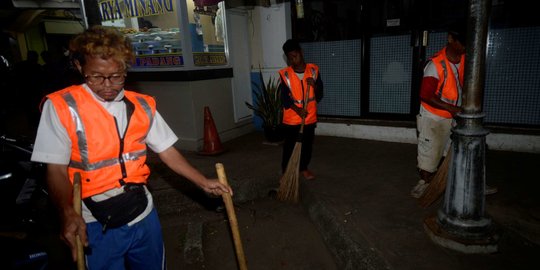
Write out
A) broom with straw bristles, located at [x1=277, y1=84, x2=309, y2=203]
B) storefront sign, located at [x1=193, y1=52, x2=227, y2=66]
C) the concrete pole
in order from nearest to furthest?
1. the concrete pole
2. broom with straw bristles, located at [x1=277, y1=84, x2=309, y2=203]
3. storefront sign, located at [x1=193, y1=52, x2=227, y2=66]

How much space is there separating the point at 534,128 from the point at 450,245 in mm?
3575

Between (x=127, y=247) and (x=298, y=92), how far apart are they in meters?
2.90

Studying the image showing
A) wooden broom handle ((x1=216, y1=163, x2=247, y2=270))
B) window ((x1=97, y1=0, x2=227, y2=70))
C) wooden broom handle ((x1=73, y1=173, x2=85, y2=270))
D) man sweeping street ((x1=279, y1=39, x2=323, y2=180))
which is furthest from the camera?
window ((x1=97, y1=0, x2=227, y2=70))

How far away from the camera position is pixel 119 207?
1.79 meters

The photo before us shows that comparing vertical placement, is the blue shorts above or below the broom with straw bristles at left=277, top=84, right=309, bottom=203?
above

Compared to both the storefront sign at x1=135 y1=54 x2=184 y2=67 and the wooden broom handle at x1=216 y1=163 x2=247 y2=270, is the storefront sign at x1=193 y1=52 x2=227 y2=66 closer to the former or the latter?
the storefront sign at x1=135 y1=54 x2=184 y2=67

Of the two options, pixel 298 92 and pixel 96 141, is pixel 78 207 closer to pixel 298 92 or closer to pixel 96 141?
pixel 96 141

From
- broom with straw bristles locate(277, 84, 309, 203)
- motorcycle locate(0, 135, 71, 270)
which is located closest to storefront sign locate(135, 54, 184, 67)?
motorcycle locate(0, 135, 71, 270)

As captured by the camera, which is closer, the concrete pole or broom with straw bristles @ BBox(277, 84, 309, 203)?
the concrete pole

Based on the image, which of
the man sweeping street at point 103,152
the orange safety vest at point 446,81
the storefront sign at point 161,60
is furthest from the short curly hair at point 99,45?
the storefront sign at point 161,60

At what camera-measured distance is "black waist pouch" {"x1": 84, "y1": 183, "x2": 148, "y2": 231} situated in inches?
69.1

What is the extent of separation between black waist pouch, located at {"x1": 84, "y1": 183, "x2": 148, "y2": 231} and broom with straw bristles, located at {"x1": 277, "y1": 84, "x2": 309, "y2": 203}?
2584 millimetres

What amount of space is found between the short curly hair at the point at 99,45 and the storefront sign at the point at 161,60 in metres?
4.23

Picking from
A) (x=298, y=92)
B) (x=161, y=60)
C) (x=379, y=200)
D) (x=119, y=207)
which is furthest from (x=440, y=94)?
(x=161, y=60)
